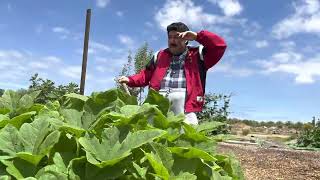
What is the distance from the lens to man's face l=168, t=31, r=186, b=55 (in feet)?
14.9

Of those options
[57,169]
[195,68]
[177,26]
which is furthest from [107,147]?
[177,26]

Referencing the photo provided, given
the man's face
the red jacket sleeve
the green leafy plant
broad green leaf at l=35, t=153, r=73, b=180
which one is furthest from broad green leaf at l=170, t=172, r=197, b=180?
the man's face

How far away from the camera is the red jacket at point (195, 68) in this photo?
4359 millimetres

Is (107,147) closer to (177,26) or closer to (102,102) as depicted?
(102,102)

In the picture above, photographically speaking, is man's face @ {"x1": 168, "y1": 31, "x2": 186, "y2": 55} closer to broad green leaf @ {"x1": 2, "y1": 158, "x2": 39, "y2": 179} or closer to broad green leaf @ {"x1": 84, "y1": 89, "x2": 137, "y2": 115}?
broad green leaf @ {"x1": 84, "y1": 89, "x2": 137, "y2": 115}

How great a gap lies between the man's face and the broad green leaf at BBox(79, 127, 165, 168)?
3201 mm

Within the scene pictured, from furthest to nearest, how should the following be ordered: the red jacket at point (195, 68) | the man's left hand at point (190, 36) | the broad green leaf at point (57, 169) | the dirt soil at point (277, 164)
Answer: the dirt soil at point (277, 164)
the red jacket at point (195, 68)
the man's left hand at point (190, 36)
the broad green leaf at point (57, 169)

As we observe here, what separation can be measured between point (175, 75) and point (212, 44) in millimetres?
418

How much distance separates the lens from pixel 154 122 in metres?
1.64

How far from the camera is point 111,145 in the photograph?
138cm

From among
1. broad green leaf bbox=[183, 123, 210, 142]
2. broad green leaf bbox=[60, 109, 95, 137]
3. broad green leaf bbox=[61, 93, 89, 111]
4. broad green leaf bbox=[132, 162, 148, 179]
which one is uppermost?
broad green leaf bbox=[61, 93, 89, 111]

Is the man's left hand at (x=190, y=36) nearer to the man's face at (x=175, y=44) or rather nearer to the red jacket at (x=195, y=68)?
the red jacket at (x=195, y=68)

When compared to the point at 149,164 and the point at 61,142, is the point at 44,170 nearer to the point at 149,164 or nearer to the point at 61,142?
the point at 61,142

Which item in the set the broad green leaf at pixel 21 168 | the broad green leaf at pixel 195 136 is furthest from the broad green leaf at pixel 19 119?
the broad green leaf at pixel 195 136
